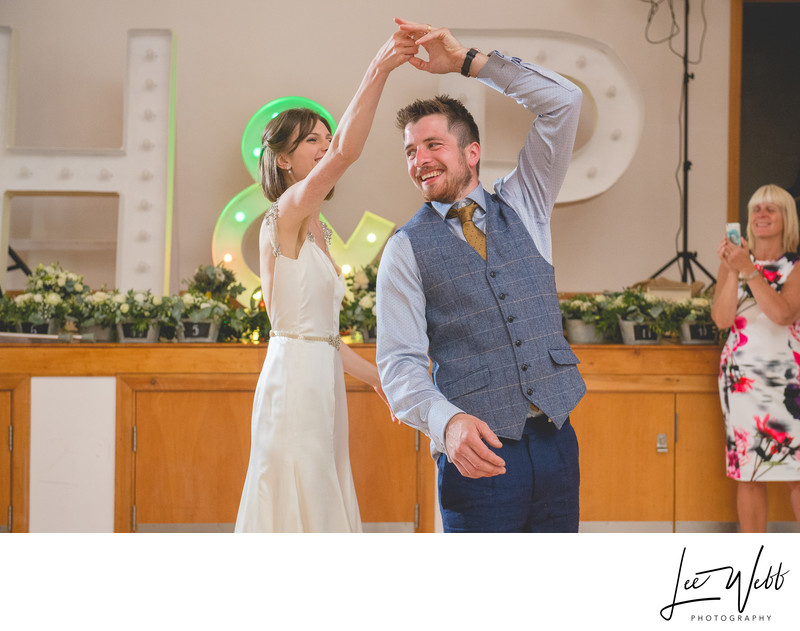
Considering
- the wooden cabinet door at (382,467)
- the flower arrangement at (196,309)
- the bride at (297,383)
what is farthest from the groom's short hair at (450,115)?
the flower arrangement at (196,309)

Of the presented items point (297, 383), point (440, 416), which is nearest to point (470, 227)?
point (440, 416)

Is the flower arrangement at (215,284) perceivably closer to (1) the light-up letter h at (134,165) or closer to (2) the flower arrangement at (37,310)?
(1) the light-up letter h at (134,165)

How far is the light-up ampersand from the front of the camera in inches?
180

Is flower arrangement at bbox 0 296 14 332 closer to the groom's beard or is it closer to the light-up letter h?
the light-up letter h

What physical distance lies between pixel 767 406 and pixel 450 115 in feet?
7.76

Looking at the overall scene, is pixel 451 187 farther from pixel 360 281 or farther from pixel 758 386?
pixel 758 386

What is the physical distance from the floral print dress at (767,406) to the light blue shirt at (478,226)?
200 cm

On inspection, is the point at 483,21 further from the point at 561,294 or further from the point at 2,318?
the point at 2,318

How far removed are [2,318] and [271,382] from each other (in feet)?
6.52

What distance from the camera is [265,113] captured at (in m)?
4.70

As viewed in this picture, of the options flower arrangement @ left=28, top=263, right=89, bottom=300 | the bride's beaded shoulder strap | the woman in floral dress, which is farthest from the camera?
flower arrangement @ left=28, top=263, right=89, bottom=300

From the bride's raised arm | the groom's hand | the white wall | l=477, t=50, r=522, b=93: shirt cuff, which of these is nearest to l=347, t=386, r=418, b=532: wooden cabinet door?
the bride's raised arm

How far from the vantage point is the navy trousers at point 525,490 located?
1.65 meters

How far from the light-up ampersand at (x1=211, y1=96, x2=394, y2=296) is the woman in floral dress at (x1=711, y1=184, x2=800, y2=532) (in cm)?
198
